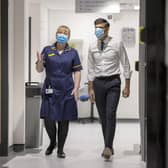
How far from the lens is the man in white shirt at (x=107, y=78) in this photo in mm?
3689

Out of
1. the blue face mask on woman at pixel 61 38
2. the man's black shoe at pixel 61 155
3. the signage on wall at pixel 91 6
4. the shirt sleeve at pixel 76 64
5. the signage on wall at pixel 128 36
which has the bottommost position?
the man's black shoe at pixel 61 155

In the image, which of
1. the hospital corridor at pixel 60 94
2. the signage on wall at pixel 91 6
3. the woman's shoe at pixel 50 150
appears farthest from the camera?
the signage on wall at pixel 91 6

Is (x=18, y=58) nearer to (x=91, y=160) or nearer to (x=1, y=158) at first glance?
(x=1, y=158)

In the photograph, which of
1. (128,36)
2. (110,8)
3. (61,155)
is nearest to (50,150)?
(61,155)

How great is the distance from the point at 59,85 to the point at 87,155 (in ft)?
2.71

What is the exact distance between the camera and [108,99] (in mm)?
3695

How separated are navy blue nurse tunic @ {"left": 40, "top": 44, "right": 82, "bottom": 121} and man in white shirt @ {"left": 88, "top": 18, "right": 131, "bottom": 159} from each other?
262 millimetres

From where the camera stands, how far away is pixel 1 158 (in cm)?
368

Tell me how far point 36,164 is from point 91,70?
1.16 metres

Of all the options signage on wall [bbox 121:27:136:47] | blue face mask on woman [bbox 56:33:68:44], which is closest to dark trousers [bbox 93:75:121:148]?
blue face mask on woman [bbox 56:33:68:44]

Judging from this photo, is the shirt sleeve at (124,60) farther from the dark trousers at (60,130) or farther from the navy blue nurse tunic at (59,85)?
the dark trousers at (60,130)

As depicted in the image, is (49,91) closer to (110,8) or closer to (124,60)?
(124,60)

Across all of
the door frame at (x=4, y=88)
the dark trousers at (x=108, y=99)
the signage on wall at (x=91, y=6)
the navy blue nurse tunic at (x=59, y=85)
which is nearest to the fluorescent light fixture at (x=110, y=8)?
the signage on wall at (x=91, y=6)

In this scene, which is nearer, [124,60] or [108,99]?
[108,99]
